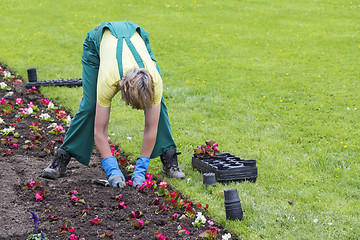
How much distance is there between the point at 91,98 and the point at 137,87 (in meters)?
1.07

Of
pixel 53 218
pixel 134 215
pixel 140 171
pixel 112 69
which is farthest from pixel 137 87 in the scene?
pixel 53 218

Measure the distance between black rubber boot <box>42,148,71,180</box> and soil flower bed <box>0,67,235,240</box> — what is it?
0.25 ft

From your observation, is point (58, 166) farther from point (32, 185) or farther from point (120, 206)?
point (120, 206)

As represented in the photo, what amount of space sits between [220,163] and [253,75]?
16.1 ft

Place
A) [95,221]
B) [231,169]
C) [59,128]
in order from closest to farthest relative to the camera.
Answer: [95,221] → [231,169] → [59,128]

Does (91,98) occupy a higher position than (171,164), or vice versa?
(91,98)

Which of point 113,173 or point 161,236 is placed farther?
point 113,173


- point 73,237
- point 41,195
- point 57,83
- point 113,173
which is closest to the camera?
point 73,237

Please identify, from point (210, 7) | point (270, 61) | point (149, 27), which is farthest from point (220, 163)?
point (210, 7)

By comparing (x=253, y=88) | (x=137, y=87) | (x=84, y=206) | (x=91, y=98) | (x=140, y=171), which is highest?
(x=137, y=87)

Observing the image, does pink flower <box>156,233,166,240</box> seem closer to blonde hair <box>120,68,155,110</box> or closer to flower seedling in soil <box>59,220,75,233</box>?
flower seedling in soil <box>59,220,75,233</box>

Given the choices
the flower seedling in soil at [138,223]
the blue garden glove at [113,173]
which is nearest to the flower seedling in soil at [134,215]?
the flower seedling in soil at [138,223]

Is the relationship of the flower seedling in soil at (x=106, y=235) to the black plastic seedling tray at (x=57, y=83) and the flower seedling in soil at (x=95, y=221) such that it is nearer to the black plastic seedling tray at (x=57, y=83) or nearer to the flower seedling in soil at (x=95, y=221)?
the flower seedling in soil at (x=95, y=221)

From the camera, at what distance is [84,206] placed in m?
4.17
